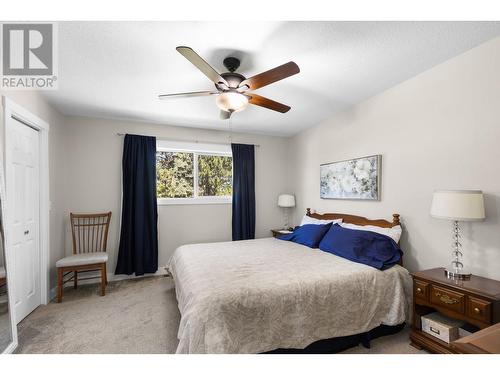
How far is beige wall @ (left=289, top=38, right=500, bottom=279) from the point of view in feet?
6.19

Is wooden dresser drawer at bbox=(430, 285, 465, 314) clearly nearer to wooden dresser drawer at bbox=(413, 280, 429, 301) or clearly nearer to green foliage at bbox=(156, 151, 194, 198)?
wooden dresser drawer at bbox=(413, 280, 429, 301)

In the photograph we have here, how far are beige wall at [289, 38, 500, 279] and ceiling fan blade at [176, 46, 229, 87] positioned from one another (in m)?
1.98

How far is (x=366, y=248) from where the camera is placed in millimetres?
2436

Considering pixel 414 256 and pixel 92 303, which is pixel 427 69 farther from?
pixel 92 303

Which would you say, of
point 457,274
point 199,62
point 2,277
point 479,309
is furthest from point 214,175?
point 479,309

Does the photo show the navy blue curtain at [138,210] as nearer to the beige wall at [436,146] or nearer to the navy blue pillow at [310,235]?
the navy blue pillow at [310,235]

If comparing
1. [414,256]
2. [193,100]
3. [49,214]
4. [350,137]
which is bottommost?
[414,256]

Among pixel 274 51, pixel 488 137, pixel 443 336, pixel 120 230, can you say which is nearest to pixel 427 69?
pixel 488 137

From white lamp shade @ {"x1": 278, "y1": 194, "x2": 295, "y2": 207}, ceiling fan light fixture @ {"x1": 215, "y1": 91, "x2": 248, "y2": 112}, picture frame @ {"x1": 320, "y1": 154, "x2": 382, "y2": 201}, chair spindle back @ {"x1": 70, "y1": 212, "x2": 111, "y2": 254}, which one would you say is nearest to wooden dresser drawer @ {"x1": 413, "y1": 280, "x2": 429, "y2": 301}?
picture frame @ {"x1": 320, "y1": 154, "x2": 382, "y2": 201}

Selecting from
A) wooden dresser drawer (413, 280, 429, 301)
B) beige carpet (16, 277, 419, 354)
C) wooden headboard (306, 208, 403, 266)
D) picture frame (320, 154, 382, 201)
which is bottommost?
beige carpet (16, 277, 419, 354)

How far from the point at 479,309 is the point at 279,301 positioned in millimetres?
1359

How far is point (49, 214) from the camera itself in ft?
9.71

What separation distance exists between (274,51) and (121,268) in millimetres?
3650

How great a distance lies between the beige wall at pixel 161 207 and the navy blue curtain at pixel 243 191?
159mm
